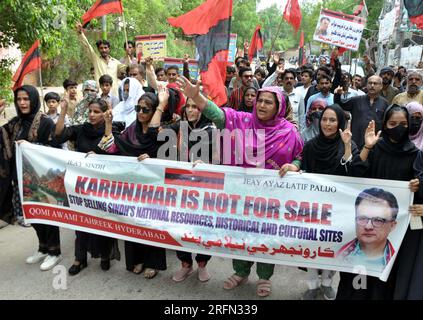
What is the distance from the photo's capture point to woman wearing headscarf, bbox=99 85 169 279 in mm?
3479

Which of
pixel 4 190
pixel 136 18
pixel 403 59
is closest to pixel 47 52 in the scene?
pixel 4 190

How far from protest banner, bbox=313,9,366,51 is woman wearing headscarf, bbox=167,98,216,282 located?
4970 mm

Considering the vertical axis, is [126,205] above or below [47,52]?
below

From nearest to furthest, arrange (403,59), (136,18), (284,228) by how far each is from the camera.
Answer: (284,228)
(136,18)
(403,59)

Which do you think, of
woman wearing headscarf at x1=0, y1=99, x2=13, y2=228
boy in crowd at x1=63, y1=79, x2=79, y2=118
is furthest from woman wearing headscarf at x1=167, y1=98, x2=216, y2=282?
boy in crowd at x1=63, y1=79, x2=79, y2=118

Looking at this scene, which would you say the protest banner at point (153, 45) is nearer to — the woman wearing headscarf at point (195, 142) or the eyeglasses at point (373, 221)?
the woman wearing headscarf at point (195, 142)

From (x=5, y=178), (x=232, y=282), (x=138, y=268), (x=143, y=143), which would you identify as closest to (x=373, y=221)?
(x=232, y=282)

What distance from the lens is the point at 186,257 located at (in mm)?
3615

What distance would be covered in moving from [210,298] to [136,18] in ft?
51.3

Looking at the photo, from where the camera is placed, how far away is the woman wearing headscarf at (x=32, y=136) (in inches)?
145

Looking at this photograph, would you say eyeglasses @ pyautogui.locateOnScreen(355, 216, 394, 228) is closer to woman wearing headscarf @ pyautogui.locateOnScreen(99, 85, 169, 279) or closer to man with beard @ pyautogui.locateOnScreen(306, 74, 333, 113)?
woman wearing headscarf @ pyautogui.locateOnScreen(99, 85, 169, 279)

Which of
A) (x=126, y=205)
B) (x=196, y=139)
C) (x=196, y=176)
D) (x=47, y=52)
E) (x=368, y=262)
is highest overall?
(x=47, y=52)
